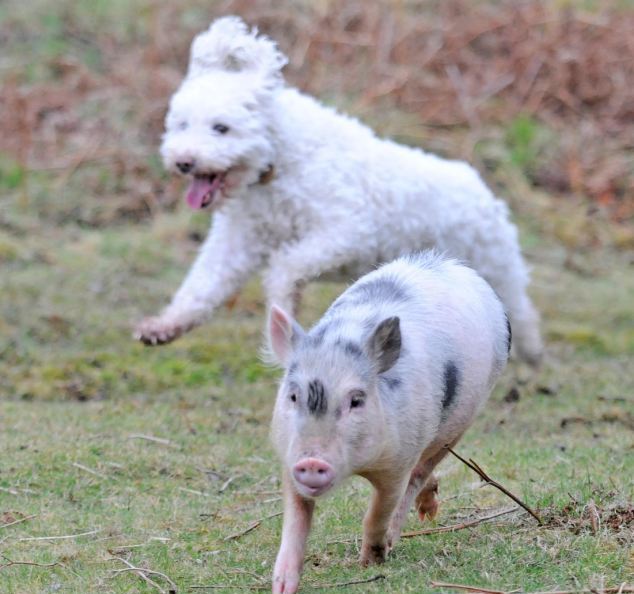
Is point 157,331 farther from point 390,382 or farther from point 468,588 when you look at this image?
point 468,588

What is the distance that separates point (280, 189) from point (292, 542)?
4.02 m

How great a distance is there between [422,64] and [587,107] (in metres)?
2.13

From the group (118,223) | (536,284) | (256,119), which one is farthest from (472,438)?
(118,223)

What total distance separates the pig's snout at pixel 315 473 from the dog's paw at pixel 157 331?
146 inches

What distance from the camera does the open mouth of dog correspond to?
8.05m

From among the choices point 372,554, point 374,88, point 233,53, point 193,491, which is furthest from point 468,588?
point 374,88

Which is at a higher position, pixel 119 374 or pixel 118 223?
pixel 119 374

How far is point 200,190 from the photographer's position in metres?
8.07

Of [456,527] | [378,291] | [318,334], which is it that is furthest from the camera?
[456,527]

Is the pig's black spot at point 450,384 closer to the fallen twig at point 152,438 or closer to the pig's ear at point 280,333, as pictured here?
the pig's ear at point 280,333

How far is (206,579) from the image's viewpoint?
4781 millimetres

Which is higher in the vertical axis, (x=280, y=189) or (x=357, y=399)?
(x=357, y=399)

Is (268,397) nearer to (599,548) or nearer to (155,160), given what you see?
(599,548)

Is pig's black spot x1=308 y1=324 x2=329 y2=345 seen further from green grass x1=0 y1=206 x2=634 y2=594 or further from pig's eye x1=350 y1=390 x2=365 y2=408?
green grass x1=0 y1=206 x2=634 y2=594
